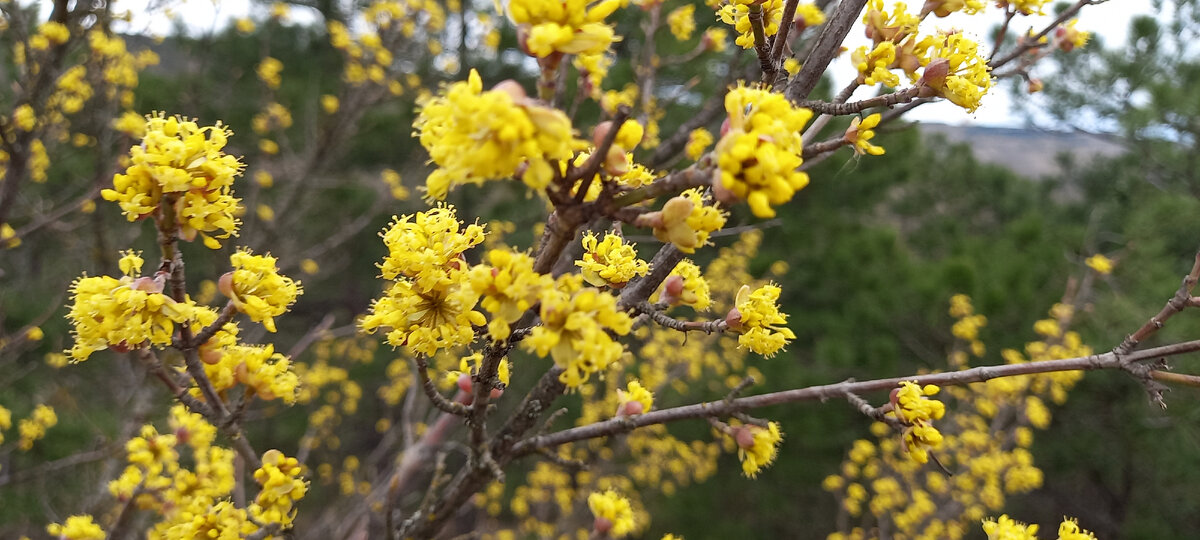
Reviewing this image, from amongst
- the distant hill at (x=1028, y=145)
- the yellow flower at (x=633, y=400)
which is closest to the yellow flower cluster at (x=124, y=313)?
the yellow flower at (x=633, y=400)

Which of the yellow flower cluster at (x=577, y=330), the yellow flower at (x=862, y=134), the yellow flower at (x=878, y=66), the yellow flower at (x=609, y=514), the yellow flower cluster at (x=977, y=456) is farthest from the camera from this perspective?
the yellow flower cluster at (x=977, y=456)

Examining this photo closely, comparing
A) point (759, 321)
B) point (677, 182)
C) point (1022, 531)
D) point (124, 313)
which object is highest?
point (677, 182)

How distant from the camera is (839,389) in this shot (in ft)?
4.34

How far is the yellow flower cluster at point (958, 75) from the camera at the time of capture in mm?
1334

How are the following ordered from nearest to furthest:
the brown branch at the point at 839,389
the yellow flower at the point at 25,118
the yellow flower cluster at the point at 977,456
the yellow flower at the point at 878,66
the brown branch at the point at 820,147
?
the brown branch at the point at 820,147
the brown branch at the point at 839,389
the yellow flower at the point at 878,66
the yellow flower at the point at 25,118
the yellow flower cluster at the point at 977,456

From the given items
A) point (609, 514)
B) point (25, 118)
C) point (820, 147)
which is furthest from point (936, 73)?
point (25, 118)

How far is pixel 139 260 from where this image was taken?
4.31 ft

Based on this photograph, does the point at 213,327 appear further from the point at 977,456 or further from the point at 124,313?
the point at 977,456

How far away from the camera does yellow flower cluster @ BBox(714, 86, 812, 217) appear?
31.0 inches

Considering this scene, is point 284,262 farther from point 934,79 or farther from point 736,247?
point 934,79

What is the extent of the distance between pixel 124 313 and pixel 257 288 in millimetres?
221

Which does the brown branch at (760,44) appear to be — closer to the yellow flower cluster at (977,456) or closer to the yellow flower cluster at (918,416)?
the yellow flower cluster at (918,416)

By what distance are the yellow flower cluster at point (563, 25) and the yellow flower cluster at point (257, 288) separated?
0.76 m

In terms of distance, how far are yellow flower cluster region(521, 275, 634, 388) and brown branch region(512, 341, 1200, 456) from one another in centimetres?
48
